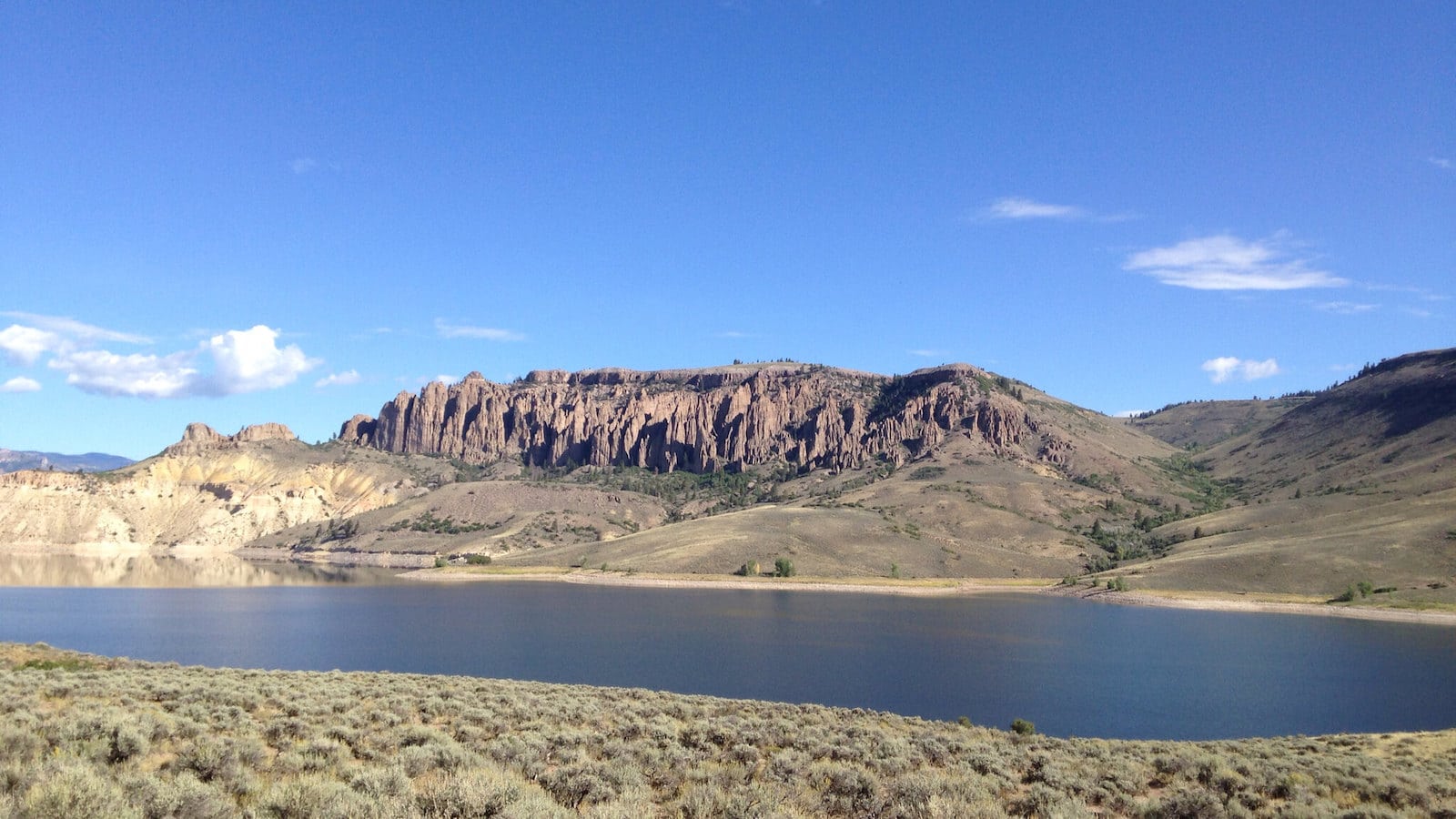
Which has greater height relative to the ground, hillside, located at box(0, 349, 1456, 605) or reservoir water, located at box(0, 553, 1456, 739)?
hillside, located at box(0, 349, 1456, 605)

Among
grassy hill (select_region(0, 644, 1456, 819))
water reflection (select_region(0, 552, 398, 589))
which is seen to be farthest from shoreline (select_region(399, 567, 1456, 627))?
grassy hill (select_region(0, 644, 1456, 819))

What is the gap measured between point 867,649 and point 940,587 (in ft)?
199

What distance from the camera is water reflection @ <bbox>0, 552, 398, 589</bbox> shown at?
11150cm

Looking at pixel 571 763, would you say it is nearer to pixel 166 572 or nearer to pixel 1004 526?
pixel 166 572

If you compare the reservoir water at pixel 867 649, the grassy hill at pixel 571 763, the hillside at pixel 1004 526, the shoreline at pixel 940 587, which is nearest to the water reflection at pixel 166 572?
the reservoir water at pixel 867 649

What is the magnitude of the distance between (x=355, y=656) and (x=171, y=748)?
40.8 m

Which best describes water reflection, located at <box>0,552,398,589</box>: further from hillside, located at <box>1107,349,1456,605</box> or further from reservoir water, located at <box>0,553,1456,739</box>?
hillside, located at <box>1107,349,1456,605</box>

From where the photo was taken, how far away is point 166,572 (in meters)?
130

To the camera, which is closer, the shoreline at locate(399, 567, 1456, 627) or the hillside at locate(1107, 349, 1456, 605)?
the shoreline at locate(399, 567, 1456, 627)

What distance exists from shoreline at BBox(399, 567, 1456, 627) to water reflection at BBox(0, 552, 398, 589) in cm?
1293

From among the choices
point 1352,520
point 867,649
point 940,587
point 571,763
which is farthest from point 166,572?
point 1352,520

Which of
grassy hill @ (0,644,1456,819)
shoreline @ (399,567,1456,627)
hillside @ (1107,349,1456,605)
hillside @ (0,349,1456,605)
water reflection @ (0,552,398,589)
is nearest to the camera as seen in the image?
grassy hill @ (0,644,1456,819)

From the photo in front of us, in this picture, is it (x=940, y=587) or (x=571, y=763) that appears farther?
(x=940, y=587)

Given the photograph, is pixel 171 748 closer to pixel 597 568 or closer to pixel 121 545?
pixel 597 568
